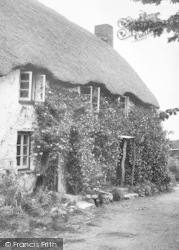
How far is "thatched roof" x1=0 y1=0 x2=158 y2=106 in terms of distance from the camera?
431 inches

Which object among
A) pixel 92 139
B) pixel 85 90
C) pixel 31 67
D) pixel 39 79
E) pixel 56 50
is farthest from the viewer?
pixel 85 90

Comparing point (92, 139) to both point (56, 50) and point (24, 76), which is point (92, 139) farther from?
point (56, 50)

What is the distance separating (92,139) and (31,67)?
10.9 feet

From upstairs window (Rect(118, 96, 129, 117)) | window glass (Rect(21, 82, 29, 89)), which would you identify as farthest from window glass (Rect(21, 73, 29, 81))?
upstairs window (Rect(118, 96, 129, 117))

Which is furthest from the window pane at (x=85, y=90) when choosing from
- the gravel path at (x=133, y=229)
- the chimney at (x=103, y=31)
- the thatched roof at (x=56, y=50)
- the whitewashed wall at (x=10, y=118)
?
the chimney at (x=103, y=31)

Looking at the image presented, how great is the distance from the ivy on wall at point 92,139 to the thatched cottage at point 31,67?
46 cm

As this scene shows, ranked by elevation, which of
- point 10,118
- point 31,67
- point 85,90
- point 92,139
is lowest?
point 92,139

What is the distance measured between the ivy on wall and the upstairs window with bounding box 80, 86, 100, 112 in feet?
0.99

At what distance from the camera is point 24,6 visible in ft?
47.0

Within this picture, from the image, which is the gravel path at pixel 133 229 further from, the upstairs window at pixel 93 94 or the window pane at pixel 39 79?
the window pane at pixel 39 79

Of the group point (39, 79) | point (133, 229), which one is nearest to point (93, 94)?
point (39, 79)

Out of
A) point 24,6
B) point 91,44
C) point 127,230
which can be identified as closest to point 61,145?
point 127,230

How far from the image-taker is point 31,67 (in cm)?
1105

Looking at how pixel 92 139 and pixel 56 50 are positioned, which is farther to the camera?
pixel 56 50
